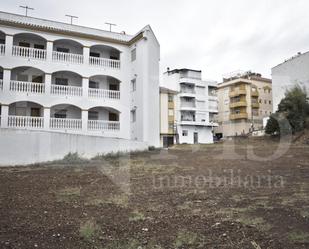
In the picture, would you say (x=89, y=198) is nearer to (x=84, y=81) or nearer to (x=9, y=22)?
(x=84, y=81)

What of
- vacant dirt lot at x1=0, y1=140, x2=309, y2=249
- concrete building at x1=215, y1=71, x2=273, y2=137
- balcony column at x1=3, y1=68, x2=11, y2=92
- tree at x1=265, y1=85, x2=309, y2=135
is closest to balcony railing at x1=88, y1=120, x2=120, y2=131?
balcony column at x1=3, y1=68, x2=11, y2=92

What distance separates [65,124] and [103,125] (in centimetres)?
321

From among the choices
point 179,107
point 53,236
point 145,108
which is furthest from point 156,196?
point 179,107

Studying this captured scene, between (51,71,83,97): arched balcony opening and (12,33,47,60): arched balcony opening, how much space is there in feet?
6.95

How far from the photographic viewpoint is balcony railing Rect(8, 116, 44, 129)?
2166 cm

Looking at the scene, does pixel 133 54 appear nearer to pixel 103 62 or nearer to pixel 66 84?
pixel 103 62

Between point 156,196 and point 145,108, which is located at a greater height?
point 145,108

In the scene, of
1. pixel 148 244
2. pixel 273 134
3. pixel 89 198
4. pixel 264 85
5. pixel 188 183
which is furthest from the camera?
pixel 264 85

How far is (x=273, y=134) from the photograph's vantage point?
3200 centimetres

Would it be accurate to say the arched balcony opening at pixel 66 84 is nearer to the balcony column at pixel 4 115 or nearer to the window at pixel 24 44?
the window at pixel 24 44

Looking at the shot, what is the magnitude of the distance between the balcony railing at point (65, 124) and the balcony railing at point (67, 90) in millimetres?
2176

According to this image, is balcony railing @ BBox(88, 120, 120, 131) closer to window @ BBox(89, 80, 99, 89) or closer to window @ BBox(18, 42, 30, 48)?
window @ BBox(89, 80, 99, 89)

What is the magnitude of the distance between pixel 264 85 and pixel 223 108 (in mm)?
9904

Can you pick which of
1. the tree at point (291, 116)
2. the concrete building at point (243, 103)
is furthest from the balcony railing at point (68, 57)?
the concrete building at point (243, 103)
